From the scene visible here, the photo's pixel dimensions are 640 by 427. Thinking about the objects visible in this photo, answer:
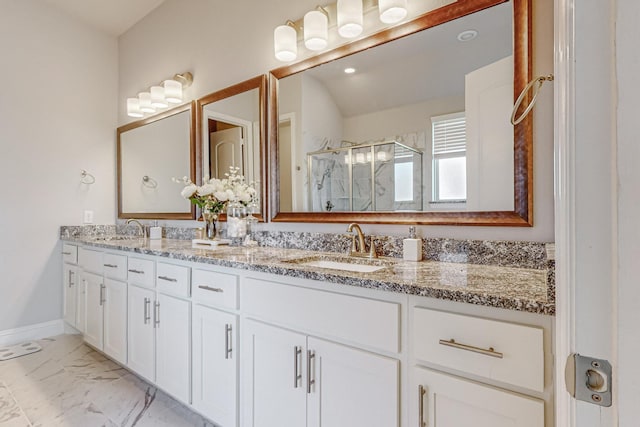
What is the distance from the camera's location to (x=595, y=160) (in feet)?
1.18

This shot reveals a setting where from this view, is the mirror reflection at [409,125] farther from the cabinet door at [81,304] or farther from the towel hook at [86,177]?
the towel hook at [86,177]

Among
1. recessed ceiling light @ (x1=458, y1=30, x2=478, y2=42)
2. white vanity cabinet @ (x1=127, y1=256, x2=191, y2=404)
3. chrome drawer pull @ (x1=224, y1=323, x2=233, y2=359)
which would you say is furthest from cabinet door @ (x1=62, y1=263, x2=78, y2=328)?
recessed ceiling light @ (x1=458, y1=30, x2=478, y2=42)

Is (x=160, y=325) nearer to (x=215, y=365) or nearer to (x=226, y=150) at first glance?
(x=215, y=365)

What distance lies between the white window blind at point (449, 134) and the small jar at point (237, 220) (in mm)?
1248

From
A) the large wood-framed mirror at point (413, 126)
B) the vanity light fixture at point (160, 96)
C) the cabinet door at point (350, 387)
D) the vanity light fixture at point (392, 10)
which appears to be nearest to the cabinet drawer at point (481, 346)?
the cabinet door at point (350, 387)

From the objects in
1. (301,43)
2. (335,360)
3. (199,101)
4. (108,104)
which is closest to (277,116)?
(301,43)

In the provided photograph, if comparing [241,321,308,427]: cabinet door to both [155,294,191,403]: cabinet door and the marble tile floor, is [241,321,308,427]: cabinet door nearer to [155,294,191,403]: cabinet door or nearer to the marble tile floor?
[155,294,191,403]: cabinet door

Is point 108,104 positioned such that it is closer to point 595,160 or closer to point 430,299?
point 430,299

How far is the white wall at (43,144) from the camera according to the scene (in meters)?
2.80

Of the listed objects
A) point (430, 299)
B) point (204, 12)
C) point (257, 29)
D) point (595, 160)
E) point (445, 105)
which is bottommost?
point (430, 299)

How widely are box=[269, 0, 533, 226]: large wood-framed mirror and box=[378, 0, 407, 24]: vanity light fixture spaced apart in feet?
0.17

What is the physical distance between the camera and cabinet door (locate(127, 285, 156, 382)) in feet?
6.38

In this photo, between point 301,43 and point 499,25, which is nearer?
point 499,25

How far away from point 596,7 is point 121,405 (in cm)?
242
